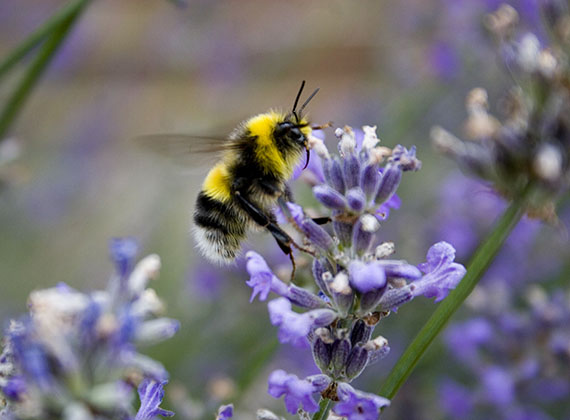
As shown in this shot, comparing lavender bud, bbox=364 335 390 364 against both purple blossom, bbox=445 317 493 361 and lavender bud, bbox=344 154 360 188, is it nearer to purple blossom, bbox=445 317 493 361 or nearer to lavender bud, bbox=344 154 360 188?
lavender bud, bbox=344 154 360 188

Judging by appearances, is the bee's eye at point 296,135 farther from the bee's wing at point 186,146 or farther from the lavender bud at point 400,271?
the lavender bud at point 400,271

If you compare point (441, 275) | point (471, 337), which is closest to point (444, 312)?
point (441, 275)

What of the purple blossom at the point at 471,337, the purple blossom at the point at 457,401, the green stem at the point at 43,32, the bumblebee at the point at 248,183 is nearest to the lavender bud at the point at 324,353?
the bumblebee at the point at 248,183

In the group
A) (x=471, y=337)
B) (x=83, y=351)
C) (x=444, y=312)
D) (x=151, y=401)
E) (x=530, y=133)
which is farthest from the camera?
(x=471, y=337)

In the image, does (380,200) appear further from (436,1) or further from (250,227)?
(436,1)

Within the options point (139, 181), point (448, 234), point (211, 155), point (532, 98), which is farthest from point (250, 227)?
point (139, 181)

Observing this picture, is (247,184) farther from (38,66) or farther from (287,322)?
(287,322)
